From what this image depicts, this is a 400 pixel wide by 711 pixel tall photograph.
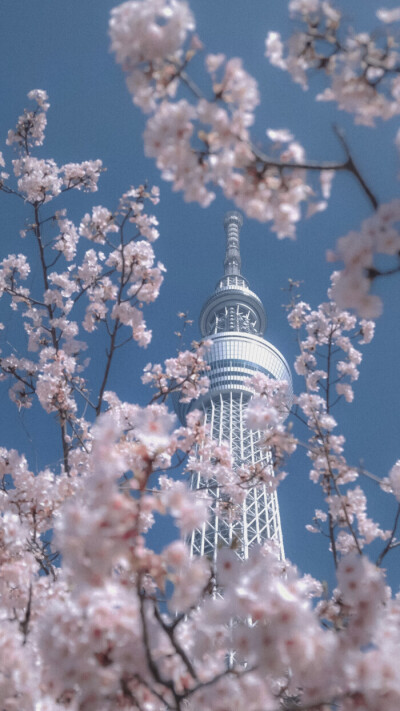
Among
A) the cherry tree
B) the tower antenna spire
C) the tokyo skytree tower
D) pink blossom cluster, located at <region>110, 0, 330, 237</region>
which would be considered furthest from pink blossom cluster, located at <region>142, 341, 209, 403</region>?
the tower antenna spire

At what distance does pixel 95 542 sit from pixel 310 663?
3.08ft

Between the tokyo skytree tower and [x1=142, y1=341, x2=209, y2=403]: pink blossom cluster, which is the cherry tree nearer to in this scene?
[x1=142, y1=341, x2=209, y2=403]: pink blossom cluster

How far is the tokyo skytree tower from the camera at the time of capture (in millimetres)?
45500

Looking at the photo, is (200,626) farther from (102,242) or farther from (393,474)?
(102,242)

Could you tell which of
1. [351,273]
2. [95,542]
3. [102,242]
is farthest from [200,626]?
[102,242]

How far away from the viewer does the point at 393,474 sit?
15.6ft

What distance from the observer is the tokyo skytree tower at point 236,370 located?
149ft

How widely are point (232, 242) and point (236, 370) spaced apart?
75.6 ft

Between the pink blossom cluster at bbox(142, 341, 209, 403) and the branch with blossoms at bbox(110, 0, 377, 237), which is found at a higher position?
the pink blossom cluster at bbox(142, 341, 209, 403)

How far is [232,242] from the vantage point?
231 ft

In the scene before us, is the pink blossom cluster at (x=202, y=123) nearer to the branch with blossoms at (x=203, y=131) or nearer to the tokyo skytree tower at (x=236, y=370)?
the branch with blossoms at (x=203, y=131)

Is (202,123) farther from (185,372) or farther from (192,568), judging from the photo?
(185,372)

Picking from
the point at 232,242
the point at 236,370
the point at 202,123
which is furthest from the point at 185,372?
the point at 232,242

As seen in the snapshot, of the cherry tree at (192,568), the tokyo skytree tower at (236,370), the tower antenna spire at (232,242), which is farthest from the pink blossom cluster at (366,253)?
the tower antenna spire at (232,242)
